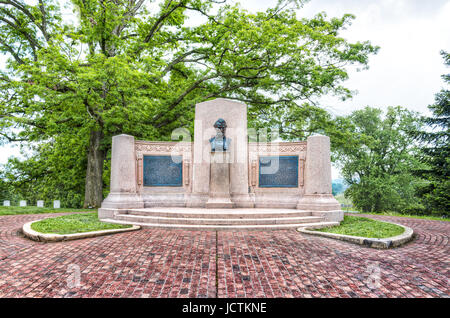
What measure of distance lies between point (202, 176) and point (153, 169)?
6.96 ft

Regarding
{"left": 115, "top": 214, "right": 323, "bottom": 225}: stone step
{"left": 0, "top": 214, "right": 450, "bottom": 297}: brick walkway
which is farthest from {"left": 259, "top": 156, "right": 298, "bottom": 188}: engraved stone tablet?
{"left": 0, "top": 214, "right": 450, "bottom": 297}: brick walkway

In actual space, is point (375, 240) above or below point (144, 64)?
below

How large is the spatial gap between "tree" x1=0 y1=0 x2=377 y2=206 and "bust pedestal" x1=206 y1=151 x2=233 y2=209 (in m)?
5.87

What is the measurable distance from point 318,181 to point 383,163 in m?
26.5

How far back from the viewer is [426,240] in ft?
23.7

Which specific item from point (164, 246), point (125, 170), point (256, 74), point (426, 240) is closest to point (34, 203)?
point (125, 170)

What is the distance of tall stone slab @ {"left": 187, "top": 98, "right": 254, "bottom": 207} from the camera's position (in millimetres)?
11461

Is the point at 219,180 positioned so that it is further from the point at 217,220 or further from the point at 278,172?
the point at 217,220

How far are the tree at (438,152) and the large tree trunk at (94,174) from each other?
1964 centimetres

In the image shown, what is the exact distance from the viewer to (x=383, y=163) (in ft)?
105

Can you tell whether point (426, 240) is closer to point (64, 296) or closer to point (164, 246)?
point (164, 246)

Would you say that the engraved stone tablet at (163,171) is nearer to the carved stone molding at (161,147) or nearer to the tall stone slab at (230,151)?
the carved stone molding at (161,147)

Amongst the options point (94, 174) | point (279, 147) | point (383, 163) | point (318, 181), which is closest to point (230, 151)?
point (279, 147)

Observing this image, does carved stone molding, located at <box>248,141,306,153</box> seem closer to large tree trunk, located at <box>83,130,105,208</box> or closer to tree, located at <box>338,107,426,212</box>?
large tree trunk, located at <box>83,130,105,208</box>
